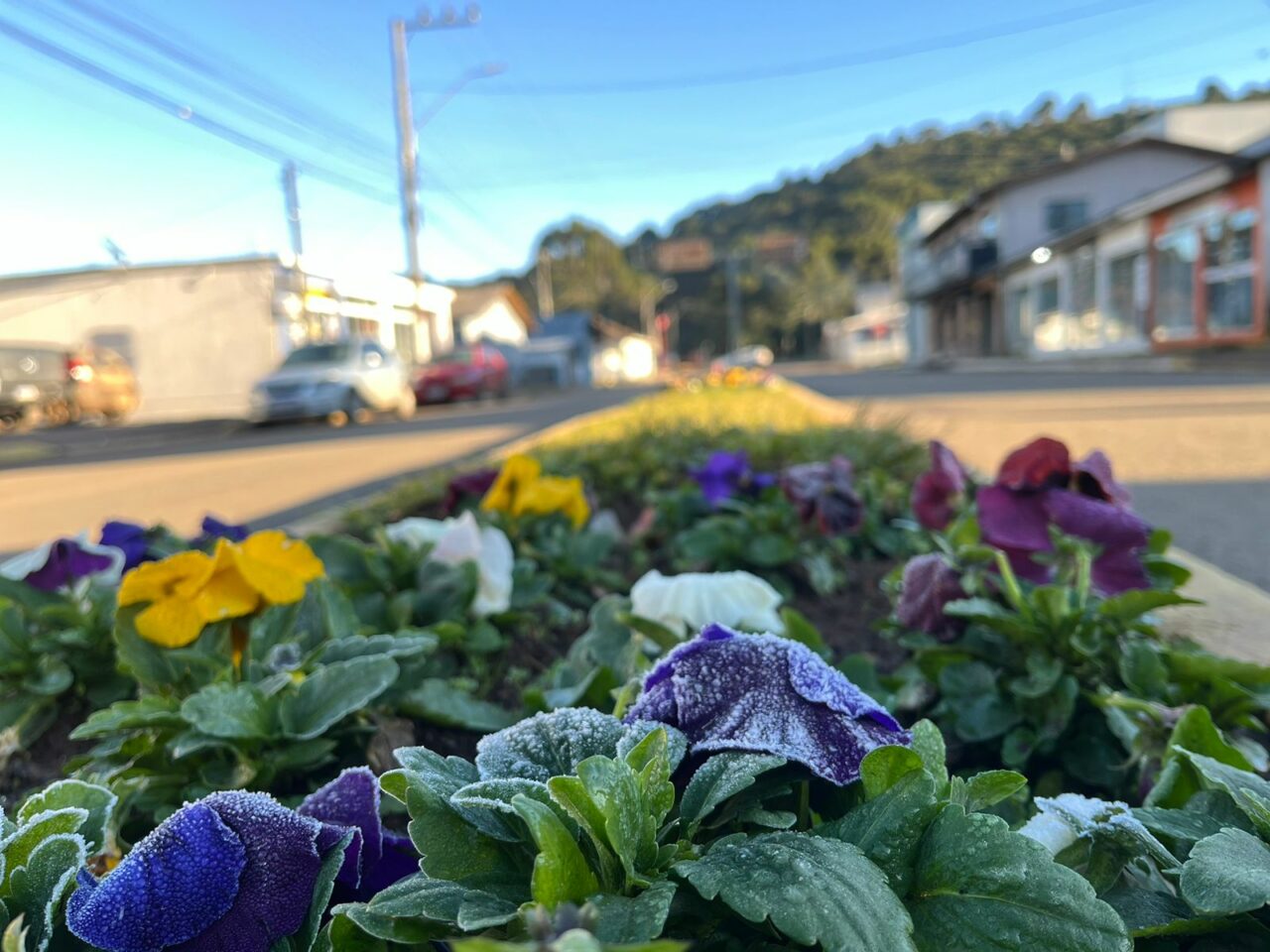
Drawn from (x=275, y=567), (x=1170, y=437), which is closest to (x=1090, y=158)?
(x=1170, y=437)

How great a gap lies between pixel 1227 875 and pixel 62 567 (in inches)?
66.4

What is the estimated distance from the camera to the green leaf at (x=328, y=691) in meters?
1.08

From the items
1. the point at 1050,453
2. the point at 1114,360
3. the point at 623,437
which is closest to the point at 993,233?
the point at 1114,360

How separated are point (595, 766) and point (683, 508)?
6.54 feet

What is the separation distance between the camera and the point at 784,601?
2.06m

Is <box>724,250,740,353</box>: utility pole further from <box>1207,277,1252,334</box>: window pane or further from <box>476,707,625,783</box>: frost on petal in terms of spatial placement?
<box>476,707,625,783</box>: frost on petal

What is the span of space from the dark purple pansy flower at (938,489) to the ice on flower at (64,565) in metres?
1.42

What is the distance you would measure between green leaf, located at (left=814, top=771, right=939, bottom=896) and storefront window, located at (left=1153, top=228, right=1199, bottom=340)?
24756 millimetres

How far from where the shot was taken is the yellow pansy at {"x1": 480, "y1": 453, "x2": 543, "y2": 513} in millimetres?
2072

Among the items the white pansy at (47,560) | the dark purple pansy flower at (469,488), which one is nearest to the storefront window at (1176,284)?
the dark purple pansy flower at (469,488)

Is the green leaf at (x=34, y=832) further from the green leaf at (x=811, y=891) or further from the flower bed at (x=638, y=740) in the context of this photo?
the green leaf at (x=811, y=891)

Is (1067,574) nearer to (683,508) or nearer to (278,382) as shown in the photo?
(683,508)

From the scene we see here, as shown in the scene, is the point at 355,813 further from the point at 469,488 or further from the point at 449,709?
the point at 469,488

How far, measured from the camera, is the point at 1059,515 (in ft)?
4.59
